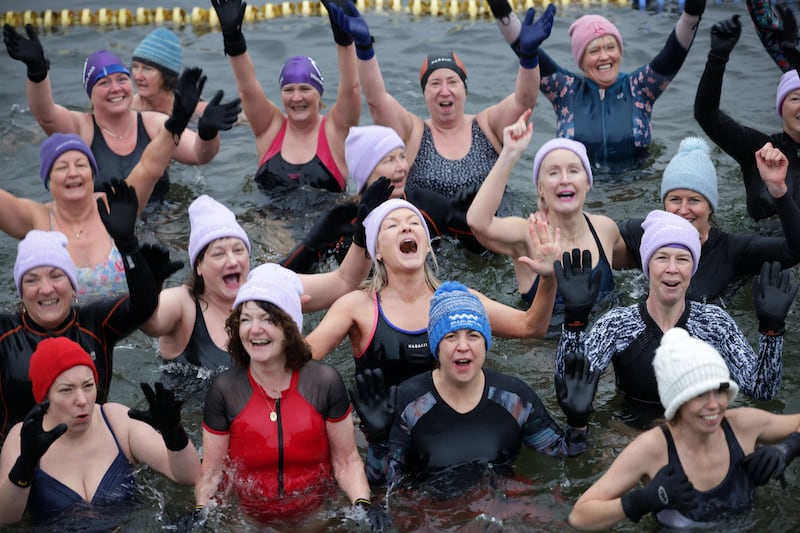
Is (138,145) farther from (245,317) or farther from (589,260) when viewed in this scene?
(589,260)

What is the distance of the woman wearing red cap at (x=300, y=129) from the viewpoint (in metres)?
8.45

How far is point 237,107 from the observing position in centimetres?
735

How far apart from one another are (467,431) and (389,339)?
81 cm

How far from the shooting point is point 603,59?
887 centimetres

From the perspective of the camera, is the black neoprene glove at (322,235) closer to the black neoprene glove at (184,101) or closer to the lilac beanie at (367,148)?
the lilac beanie at (367,148)

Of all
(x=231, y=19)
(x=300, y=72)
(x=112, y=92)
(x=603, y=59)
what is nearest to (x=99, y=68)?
(x=112, y=92)

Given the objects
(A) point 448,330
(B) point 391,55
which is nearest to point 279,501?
(A) point 448,330

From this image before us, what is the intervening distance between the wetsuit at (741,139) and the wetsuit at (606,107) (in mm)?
1273

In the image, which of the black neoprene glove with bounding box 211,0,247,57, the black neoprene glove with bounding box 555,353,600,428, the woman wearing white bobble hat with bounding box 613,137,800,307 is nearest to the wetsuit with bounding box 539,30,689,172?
the woman wearing white bobble hat with bounding box 613,137,800,307

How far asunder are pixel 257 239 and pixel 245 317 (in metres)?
3.46

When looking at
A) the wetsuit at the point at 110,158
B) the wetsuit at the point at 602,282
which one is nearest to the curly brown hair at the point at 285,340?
the wetsuit at the point at 602,282

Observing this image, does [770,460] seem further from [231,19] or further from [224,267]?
[231,19]

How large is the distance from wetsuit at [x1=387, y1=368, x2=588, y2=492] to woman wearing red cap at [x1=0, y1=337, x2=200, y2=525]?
41.7 inches

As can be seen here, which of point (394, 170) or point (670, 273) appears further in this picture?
point (394, 170)
